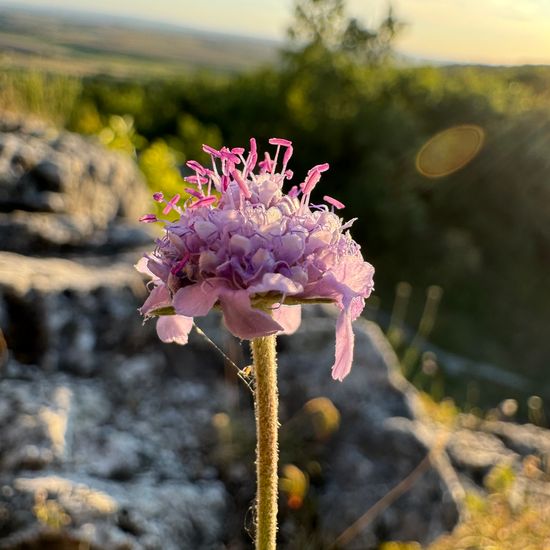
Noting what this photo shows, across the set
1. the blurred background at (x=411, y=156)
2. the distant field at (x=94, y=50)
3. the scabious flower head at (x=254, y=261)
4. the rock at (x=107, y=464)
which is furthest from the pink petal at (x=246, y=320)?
the blurred background at (x=411, y=156)

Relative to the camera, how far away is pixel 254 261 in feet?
5.46

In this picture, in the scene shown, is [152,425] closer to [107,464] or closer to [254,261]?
[107,464]

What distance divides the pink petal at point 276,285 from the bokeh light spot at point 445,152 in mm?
23779

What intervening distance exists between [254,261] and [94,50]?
36.1m

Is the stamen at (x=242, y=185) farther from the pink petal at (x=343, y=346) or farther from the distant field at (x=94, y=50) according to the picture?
the distant field at (x=94, y=50)

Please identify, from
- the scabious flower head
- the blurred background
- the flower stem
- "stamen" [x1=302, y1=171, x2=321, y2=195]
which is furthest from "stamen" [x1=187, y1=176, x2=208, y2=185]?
the blurred background

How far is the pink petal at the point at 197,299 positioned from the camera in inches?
63.8

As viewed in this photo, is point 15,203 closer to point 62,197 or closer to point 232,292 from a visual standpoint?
point 62,197

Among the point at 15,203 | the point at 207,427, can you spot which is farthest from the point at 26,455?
the point at 15,203

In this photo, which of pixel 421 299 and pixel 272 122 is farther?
pixel 272 122

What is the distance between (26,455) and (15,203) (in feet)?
7.34

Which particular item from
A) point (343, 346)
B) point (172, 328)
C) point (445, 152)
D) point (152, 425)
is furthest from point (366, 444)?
point (445, 152)

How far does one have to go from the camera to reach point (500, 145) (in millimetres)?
25078

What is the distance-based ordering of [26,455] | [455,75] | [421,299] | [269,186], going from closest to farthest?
1. [269,186]
2. [26,455]
3. [421,299]
4. [455,75]
